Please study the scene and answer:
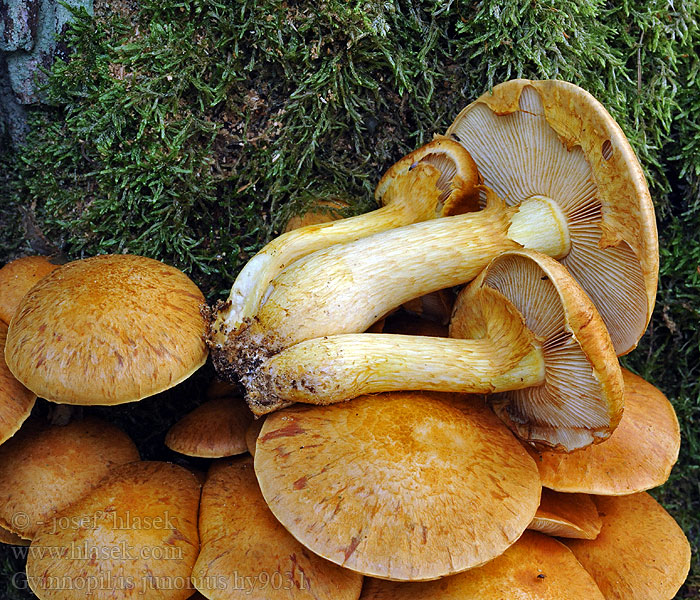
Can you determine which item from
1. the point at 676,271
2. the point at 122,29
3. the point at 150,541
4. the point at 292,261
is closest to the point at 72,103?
the point at 122,29

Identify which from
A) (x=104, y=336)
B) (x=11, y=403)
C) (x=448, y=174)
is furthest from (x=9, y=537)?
(x=448, y=174)

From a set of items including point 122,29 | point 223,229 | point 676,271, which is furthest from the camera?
point 676,271

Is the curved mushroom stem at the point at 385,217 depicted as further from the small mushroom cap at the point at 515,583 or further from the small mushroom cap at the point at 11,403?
the small mushroom cap at the point at 515,583

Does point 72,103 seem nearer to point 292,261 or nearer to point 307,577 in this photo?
point 292,261

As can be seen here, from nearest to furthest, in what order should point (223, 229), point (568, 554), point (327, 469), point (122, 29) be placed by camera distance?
point (327, 469), point (568, 554), point (122, 29), point (223, 229)

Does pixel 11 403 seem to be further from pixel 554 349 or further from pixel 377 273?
pixel 554 349

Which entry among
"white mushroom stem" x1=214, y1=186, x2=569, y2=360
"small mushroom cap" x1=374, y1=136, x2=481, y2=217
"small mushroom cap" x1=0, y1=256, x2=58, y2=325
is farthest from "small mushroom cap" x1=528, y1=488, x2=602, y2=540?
"small mushroom cap" x1=0, y1=256, x2=58, y2=325
